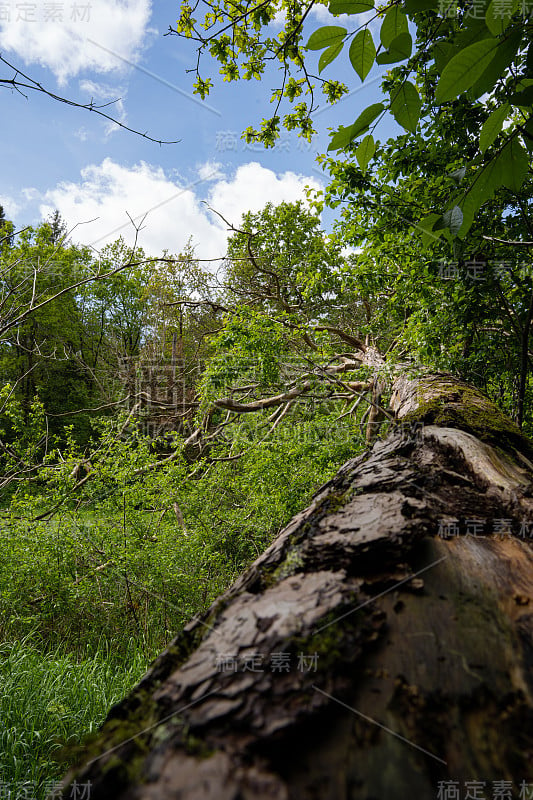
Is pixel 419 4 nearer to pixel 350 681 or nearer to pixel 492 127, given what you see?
pixel 492 127

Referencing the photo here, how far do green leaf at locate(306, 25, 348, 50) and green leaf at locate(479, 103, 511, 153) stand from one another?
38 cm

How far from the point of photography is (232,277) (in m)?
10.8

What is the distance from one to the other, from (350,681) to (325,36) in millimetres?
1215

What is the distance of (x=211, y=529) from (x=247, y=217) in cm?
874

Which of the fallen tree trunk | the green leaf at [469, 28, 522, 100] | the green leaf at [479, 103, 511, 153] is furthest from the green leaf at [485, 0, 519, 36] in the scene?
the fallen tree trunk

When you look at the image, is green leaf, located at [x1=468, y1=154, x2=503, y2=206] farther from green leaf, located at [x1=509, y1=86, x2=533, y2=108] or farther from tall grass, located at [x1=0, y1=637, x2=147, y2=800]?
tall grass, located at [x1=0, y1=637, x2=147, y2=800]

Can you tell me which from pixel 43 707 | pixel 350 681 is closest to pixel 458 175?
pixel 350 681

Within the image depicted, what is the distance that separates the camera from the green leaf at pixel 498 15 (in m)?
0.59

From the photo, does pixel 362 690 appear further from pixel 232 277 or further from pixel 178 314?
pixel 178 314

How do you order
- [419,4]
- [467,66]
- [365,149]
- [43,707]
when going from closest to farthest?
[467,66] < [419,4] < [365,149] < [43,707]

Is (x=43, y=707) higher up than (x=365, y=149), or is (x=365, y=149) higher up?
(x=365, y=149)

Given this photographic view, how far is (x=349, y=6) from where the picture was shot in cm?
78

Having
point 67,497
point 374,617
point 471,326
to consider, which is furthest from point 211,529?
point 374,617

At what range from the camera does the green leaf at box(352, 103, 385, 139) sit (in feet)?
2.55
